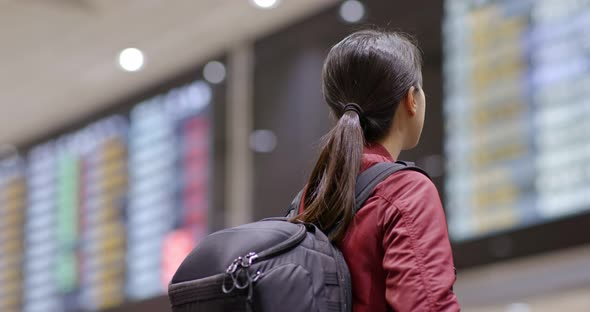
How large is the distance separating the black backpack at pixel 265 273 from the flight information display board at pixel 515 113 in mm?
2031

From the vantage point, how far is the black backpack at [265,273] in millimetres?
1246

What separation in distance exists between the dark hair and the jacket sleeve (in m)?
0.07

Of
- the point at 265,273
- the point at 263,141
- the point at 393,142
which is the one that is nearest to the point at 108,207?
the point at 263,141

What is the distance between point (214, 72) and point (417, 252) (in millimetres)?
3513

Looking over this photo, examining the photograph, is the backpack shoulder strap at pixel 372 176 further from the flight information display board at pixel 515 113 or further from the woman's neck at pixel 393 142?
the flight information display board at pixel 515 113

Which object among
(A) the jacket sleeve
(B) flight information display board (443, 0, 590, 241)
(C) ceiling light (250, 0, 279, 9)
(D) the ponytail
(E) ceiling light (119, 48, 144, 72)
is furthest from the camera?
(E) ceiling light (119, 48, 144, 72)

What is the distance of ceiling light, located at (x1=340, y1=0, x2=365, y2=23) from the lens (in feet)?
13.4

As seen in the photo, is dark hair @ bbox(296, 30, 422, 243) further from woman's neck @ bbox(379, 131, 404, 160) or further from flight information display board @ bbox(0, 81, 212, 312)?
flight information display board @ bbox(0, 81, 212, 312)

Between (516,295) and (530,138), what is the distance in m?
0.47

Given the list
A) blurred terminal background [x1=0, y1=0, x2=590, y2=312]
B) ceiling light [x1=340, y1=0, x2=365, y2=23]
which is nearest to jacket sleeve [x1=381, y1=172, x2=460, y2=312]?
blurred terminal background [x1=0, y1=0, x2=590, y2=312]

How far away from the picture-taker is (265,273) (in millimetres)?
1254

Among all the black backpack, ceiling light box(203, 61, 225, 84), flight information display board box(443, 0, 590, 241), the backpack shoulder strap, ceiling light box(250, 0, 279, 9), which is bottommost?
the black backpack

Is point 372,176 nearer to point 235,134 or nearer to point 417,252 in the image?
point 417,252

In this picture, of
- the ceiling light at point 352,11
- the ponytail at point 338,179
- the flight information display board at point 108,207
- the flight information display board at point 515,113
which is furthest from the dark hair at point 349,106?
the flight information display board at point 108,207
